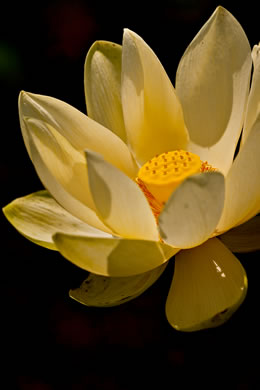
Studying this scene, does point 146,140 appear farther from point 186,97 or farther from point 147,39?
point 147,39

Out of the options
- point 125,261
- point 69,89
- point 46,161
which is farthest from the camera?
point 69,89

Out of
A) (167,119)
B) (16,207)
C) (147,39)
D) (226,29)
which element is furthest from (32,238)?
(147,39)

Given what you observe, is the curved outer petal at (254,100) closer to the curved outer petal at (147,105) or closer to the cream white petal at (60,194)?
the curved outer petal at (147,105)

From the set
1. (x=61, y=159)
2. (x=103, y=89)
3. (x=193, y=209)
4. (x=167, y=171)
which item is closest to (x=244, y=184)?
(x=193, y=209)

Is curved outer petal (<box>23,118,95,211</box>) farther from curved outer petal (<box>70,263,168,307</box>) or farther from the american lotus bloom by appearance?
curved outer petal (<box>70,263,168,307</box>)

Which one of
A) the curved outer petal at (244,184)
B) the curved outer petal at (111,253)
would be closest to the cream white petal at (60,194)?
the curved outer petal at (111,253)

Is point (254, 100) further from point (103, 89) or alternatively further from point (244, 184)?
point (103, 89)
